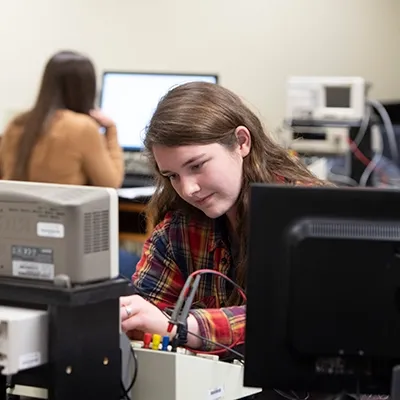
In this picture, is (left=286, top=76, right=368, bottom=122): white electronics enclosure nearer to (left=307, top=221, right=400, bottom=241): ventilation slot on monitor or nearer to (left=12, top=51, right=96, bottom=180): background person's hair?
(left=12, top=51, right=96, bottom=180): background person's hair

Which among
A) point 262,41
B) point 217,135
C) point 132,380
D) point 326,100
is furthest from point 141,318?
point 262,41

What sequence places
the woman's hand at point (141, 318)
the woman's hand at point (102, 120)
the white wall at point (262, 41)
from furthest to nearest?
the white wall at point (262, 41) → the woman's hand at point (102, 120) → the woman's hand at point (141, 318)

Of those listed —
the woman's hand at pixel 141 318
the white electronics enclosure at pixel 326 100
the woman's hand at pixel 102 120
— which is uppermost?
the white electronics enclosure at pixel 326 100

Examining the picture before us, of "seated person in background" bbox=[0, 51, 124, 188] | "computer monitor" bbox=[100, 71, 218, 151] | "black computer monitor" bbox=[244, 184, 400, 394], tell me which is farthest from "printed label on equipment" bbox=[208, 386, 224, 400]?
"computer monitor" bbox=[100, 71, 218, 151]

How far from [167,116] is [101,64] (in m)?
3.43

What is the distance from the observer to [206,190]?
171 cm

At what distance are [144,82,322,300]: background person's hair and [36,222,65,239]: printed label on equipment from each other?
0.51 m

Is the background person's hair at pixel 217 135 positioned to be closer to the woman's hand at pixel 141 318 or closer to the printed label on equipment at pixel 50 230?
the woman's hand at pixel 141 318

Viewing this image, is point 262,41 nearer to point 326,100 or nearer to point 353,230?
point 326,100

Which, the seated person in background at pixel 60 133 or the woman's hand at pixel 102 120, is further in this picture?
the woman's hand at pixel 102 120

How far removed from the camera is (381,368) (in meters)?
1.15

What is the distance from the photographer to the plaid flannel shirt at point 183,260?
1790 millimetres

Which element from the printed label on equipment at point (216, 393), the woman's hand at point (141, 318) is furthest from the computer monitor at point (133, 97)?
the printed label on equipment at point (216, 393)

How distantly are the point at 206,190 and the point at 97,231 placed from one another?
1.69 ft
